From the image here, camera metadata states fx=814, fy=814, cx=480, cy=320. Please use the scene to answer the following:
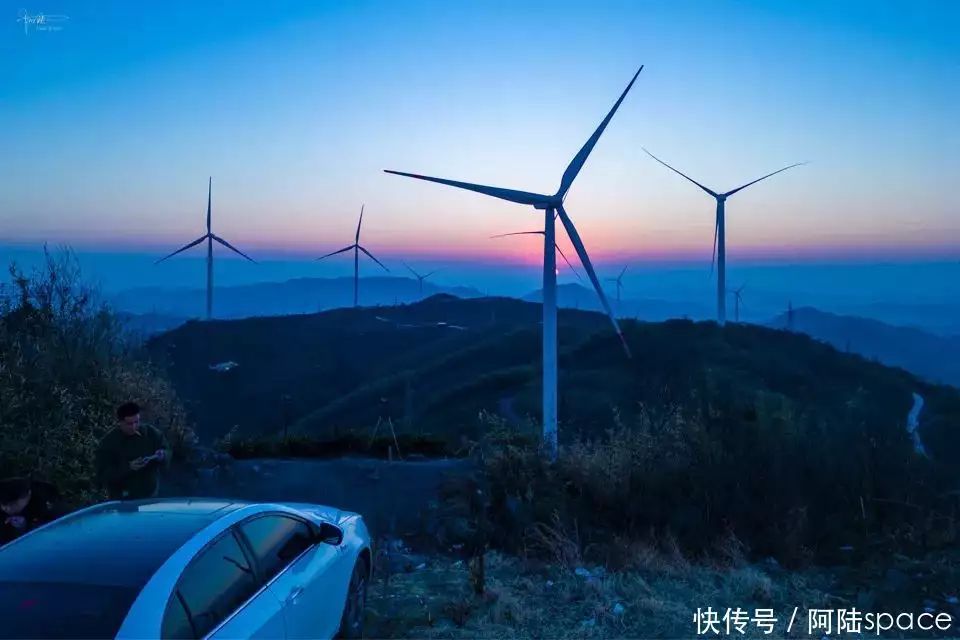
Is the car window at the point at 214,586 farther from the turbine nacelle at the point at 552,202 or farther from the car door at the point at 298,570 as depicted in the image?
the turbine nacelle at the point at 552,202

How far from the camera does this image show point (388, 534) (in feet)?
32.0

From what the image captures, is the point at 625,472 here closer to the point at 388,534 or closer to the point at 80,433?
the point at 388,534

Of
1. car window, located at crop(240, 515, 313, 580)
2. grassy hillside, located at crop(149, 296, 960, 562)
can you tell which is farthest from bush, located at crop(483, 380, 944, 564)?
car window, located at crop(240, 515, 313, 580)

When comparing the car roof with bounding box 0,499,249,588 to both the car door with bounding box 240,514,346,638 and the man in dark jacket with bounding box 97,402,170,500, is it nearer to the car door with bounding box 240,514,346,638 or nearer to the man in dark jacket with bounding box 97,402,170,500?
the car door with bounding box 240,514,346,638

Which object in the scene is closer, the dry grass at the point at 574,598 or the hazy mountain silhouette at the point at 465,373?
the dry grass at the point at 574,598

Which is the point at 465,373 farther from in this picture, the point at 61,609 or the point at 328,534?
the point at 61,609

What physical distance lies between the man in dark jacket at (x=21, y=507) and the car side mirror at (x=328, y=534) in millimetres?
2158

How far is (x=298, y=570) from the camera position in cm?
502

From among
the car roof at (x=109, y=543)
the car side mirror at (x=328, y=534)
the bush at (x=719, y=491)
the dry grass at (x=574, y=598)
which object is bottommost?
the dry grass at (x=574, y=598)

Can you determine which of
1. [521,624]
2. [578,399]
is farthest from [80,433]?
[578,399]

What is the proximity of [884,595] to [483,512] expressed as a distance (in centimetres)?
420

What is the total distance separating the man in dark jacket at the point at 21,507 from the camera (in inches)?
230

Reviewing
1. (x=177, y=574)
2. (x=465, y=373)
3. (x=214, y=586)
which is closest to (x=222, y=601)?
(x=214, y=586)

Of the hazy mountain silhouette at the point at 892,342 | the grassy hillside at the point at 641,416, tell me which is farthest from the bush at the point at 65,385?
the hazy mountain silhouette at the point at 892,342
